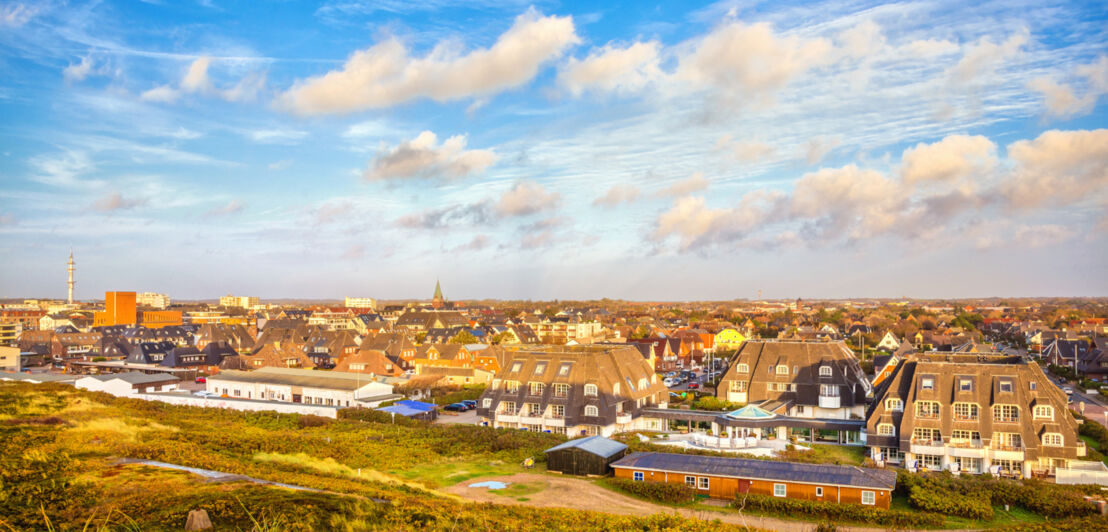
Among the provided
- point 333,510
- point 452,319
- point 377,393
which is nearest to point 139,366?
point 377,393

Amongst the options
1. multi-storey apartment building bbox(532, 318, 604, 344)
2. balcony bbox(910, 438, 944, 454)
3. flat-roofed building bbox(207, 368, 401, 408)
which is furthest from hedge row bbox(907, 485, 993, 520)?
multi-storey apartment building bbox(532, 318, 604, 344)

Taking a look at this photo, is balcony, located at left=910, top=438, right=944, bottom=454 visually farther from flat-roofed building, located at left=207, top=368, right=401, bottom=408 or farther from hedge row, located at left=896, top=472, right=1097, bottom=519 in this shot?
flat-roofed building, located at left=207, top=368, right=401, bottom=408

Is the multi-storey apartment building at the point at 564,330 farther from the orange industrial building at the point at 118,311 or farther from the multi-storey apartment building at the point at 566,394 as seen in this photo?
the orange industrial building at the point at 118,311

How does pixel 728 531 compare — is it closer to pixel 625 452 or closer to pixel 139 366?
pixel 625 452

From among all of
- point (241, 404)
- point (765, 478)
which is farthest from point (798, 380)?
point (241, 404)

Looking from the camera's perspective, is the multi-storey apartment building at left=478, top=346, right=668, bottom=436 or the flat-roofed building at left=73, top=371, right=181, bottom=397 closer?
the multi-storey apartment building at left=478, top=346, right=668, bottom=436

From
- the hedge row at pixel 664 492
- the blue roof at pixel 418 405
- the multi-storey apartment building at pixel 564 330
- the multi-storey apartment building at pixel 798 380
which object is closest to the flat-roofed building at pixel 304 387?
the blue roof at pixel 418 405
